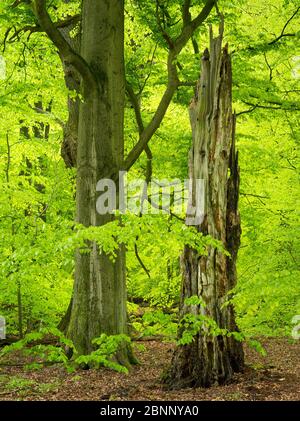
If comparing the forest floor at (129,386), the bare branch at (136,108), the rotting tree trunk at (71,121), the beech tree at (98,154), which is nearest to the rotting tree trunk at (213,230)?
the forest floor at (129,386)

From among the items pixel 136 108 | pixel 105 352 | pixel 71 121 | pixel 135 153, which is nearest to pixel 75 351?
pixel 105 352

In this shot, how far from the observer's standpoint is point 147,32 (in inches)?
467

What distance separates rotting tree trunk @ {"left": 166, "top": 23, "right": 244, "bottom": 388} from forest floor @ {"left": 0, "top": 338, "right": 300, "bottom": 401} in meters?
0.27

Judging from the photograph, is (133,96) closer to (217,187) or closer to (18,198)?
(18,198)

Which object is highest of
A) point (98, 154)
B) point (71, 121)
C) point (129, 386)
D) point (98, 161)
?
point (71, 121)

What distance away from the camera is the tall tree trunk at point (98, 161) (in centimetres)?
926

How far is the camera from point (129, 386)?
26.2 feet

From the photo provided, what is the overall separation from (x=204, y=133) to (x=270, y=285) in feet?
9.25

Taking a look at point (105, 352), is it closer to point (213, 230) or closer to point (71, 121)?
point (213, 230)

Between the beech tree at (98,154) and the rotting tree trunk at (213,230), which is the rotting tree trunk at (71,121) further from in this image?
the rotting tree trunk at (213,230)

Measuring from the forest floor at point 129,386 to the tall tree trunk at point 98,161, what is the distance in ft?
2.22

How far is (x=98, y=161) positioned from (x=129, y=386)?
3434 millimetres
